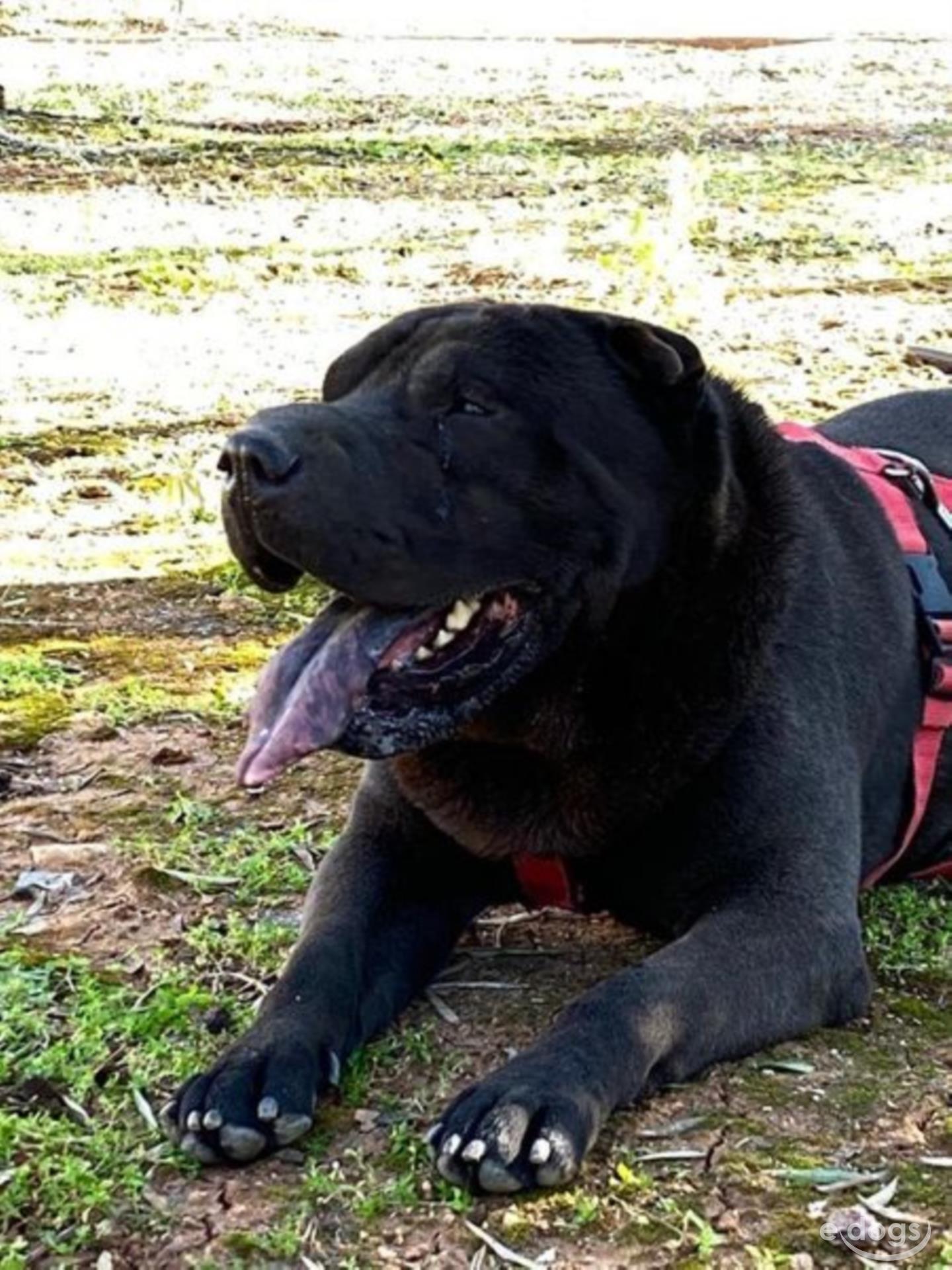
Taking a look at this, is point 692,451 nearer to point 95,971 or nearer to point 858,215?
point 95,971

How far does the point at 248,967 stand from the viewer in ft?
12.0

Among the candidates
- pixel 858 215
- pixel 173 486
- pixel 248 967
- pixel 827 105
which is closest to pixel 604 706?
pixel 248 967

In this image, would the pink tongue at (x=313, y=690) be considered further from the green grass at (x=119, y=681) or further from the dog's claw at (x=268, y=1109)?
the green grass at (x=119, y=681)

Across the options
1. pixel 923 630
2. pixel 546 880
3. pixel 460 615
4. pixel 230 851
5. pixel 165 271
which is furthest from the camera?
pixel 165 271

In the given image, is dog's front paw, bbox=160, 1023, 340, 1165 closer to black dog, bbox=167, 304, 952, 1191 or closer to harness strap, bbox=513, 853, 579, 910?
black dog, bbox=167, 304, 952, 1191

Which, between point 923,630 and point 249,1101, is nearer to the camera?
point 249,1101

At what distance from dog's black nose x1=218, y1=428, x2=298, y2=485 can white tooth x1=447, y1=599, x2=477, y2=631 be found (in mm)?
378

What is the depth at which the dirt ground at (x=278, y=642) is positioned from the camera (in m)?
2.89

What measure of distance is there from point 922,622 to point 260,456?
152cm

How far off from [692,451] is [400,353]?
1.61ft

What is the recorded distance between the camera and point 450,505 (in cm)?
320

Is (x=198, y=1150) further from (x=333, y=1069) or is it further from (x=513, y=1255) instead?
(x=513, y=1255)

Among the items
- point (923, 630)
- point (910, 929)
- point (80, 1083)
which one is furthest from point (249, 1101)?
point (923, 630)

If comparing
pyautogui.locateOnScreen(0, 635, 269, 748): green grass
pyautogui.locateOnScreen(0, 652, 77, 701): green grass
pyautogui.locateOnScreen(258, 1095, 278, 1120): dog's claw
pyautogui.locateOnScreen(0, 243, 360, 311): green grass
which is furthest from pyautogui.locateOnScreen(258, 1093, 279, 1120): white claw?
pyautogui.locateOnScreen(0, 243, 360, 311): green grass
